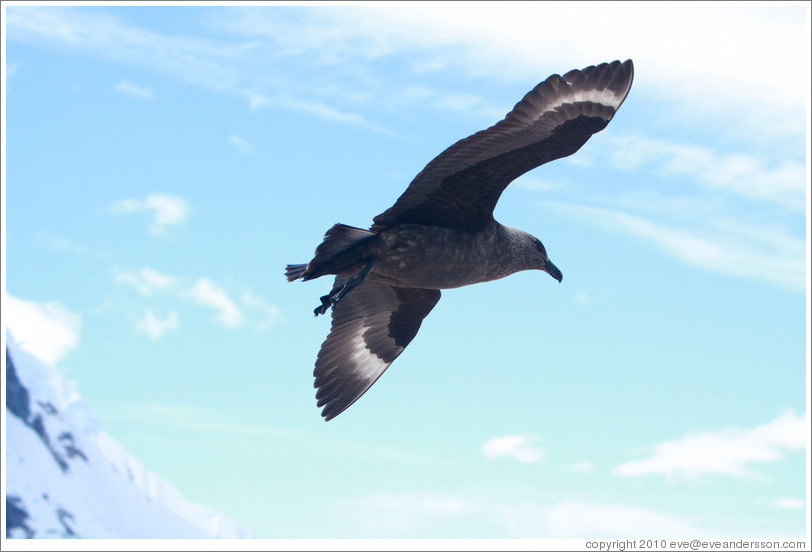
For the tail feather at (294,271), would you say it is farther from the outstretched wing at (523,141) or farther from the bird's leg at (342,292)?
the outstretched wing at (523,141)

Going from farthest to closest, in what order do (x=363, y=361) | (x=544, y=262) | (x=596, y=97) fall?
(x=363, y=361)
(x=544, y=262)
(x=596, y=97)

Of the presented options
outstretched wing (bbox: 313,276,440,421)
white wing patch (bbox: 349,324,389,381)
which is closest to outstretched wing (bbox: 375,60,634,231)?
outstretched wing (bbox: 313,276,440,421)

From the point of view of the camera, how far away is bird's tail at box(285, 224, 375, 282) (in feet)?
22.6

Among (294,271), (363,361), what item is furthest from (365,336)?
(294,271)

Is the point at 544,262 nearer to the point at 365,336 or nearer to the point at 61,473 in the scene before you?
the point at 365,336

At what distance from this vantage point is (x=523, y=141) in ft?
21.9

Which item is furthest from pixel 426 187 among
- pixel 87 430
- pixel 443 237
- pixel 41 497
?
pixel 87 430

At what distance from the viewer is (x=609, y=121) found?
21.9ft

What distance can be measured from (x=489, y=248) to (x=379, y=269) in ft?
2.84

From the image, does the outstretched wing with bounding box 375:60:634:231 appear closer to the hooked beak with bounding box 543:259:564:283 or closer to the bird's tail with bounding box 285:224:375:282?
the bird's tail with bounding box 285:224:375:282

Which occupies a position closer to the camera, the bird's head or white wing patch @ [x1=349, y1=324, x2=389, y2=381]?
the bird's head

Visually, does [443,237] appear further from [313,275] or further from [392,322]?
[392,322]

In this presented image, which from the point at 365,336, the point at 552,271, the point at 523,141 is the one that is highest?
the point at 523,141

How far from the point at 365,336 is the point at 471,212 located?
1844 millimetres
